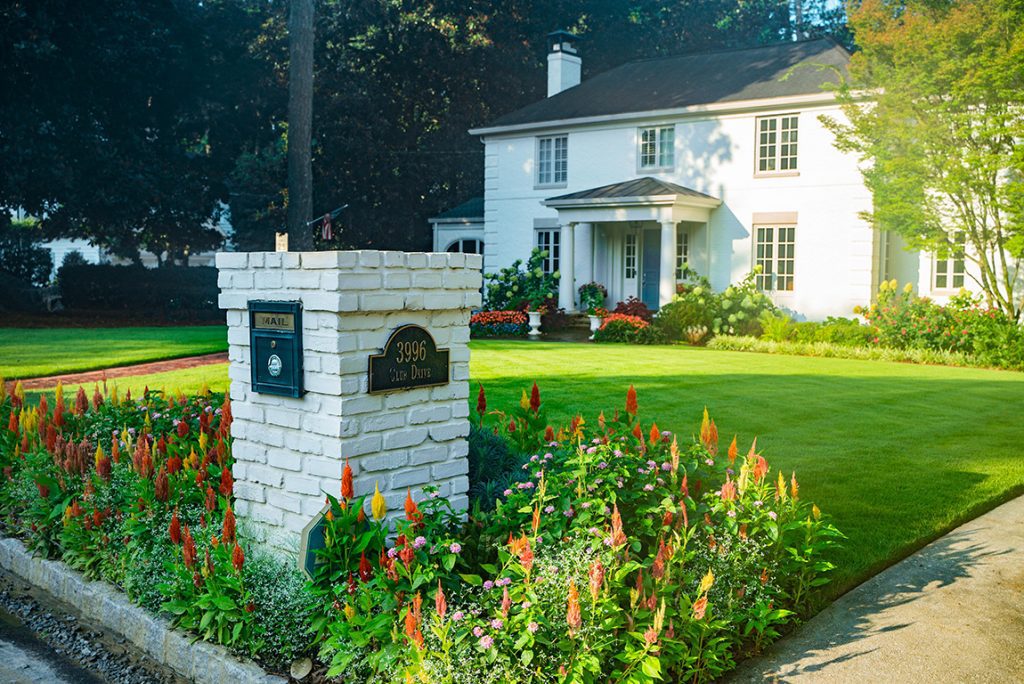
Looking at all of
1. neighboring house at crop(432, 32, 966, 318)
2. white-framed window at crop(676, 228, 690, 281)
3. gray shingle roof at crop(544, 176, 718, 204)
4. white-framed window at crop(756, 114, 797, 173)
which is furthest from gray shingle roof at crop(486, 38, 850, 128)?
white-framed window at crop(676, 228, 690, 281)

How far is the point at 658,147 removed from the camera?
24.8m

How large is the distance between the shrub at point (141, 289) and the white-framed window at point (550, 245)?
10.0 metres

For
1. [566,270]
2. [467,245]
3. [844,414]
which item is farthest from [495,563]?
[467,245]

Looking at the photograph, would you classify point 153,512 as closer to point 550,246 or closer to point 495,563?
point 495,563

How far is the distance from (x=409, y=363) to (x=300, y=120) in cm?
2300

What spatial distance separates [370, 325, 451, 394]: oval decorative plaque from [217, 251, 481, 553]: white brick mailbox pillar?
1.5 inches

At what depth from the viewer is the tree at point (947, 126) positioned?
59.2ft

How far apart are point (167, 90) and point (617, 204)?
49.4 ft

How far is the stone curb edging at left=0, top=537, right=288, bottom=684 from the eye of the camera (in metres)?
4.33

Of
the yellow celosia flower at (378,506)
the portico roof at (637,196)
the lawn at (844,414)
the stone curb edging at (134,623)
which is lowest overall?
the stone curb edging at (134,623)

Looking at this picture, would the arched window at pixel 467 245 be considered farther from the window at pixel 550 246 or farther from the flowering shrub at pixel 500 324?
the flowering shrub at pixel 500 324

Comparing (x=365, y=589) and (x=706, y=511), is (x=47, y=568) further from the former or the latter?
(x=706, y=511)

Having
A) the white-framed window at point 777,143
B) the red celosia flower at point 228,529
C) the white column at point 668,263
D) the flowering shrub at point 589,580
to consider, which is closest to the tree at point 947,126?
the white-framed window at point 777,143

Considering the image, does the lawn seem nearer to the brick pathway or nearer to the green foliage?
the brick pathway
